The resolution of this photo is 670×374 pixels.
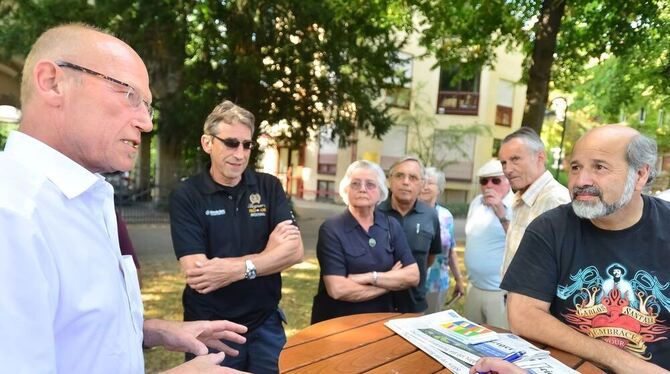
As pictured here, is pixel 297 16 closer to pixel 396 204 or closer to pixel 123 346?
pixel 396 204

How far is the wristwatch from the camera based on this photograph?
8.22ft

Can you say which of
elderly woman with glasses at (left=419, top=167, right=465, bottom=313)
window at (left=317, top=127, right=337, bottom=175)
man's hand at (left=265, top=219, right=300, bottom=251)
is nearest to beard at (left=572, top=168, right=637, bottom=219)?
man's hand at (left=265, top=219, right=300, bottom=251)

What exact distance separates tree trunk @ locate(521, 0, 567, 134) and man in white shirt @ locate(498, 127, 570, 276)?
11.4ft

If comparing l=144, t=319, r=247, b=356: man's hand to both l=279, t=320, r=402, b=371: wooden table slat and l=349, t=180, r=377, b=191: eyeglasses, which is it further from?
l=349, t=180, r=377, b=191: eyeglasses

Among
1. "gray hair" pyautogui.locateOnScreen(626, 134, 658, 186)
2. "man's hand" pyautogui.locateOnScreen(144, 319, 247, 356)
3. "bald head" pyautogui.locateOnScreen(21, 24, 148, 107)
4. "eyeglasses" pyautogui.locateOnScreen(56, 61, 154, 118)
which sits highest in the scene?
"bald head" pyautogui.locateOnScreen(21, 24, 148, 107)

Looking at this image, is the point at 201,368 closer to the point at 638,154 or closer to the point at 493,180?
the point at 638,154

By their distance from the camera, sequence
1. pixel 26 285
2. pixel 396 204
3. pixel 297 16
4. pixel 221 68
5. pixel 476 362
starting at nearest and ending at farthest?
pixel 26 285
pixel 476 362
pixel 396 204
pixel 297 16
pixel 221 68

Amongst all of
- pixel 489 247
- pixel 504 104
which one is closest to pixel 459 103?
pixel 504 104

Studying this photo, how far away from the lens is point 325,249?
2916 mm

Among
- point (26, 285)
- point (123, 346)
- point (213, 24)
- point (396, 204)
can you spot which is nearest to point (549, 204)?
point (396, 204)

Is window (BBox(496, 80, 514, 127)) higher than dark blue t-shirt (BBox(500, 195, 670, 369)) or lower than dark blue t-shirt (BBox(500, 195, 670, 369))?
higher

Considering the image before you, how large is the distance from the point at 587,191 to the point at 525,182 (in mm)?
1132

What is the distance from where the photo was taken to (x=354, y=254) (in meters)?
2.91

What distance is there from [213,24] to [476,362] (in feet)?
38.3
